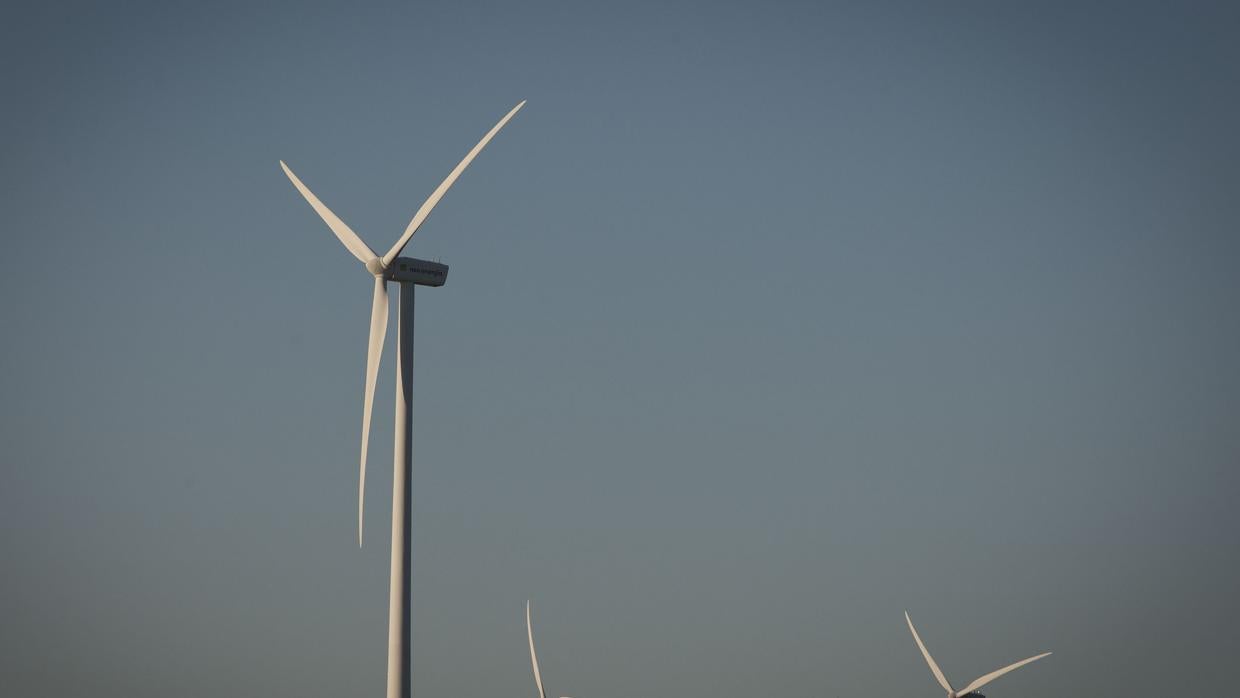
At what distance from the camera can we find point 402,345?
6369 cm

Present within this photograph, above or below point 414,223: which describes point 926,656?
below

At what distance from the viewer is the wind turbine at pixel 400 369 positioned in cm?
6047

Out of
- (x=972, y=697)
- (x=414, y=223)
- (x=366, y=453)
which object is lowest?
(x=972, y=697)

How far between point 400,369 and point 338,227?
21.8 ft

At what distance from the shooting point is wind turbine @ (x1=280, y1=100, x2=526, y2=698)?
60469 mm

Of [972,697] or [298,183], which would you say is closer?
[298,183]

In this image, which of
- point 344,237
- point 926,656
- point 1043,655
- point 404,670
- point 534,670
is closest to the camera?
point 404,670

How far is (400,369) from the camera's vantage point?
63.3 m

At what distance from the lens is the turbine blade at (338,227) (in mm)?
64062

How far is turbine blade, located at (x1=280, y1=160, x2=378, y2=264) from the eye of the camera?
64062 mm

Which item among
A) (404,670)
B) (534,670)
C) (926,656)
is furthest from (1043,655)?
(404,670)

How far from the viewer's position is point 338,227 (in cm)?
6575

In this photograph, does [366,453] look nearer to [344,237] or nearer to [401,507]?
[401,507]

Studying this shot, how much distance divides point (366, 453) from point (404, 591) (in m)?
5.54
